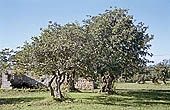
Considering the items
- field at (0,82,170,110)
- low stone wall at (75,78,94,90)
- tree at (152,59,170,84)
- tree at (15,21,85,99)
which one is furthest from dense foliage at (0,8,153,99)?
tree at (152,59,170,84)

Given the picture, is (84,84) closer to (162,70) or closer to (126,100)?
(126,100)

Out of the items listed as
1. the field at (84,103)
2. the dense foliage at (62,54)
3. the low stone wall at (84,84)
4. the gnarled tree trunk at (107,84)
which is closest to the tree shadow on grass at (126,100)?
the field at (84,103)

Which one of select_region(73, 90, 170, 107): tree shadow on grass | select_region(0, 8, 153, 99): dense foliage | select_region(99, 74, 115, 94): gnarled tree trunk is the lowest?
select_region(73, 90, 170, 107): tree shadow on grass

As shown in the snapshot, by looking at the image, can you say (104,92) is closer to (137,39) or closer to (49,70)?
(137,39)

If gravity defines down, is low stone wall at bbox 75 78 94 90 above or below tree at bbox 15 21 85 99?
below

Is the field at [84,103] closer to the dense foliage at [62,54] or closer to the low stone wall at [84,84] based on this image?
the dense foliage at [62,54]

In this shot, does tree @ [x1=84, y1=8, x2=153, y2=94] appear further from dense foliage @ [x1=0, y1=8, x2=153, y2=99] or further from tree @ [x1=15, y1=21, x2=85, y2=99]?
tree @ [x1=15, y1=21, x2=85, y2=99]

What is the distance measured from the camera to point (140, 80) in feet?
169

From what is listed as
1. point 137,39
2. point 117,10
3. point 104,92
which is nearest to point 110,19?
point 117,10

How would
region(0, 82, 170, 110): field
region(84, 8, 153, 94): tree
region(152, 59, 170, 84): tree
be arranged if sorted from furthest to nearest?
region(152, 59, 170, 84): tree
region(84, 8, 153, 94): tree
region(0, 82, 170, 110): field

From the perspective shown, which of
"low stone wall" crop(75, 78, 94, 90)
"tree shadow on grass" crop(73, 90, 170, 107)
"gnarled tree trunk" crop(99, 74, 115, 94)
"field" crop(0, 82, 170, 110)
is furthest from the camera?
"low stone wall" crop(75, 78, 94, 90)

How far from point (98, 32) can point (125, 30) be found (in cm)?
243

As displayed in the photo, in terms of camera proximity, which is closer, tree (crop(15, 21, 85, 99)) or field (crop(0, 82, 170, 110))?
field (crop(0, 82, 170, 110))

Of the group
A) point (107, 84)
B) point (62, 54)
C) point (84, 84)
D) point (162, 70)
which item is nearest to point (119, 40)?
point (107, 84)
